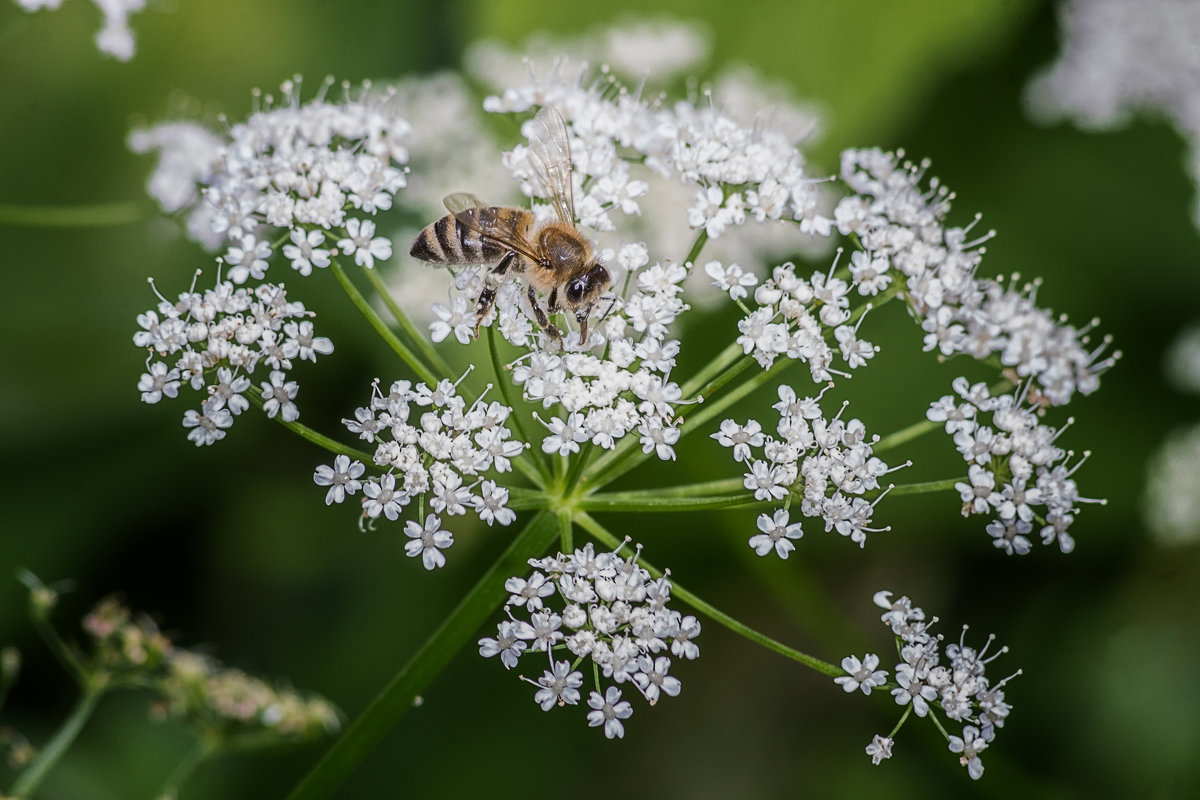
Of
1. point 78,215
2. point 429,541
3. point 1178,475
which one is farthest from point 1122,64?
point 78,215

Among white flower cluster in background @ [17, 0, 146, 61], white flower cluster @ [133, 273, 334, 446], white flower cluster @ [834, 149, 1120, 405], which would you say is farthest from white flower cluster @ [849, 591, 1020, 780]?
white flower cluster in background @ [17, 0, 146, 61]

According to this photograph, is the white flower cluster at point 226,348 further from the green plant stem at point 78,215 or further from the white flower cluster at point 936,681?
the white flower cluster at point 936,681

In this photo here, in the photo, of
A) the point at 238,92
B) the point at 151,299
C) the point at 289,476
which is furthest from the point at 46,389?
the point at 238,92

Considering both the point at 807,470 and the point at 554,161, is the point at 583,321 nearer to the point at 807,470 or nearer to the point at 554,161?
the point at 554,161

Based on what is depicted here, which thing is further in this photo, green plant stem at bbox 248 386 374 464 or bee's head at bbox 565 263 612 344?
bee's head at bbox 565 263 612 344

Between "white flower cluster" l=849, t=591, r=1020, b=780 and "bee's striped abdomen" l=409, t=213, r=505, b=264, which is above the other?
"bee's striped abdomen" l=409, t=213, r=505, b=264

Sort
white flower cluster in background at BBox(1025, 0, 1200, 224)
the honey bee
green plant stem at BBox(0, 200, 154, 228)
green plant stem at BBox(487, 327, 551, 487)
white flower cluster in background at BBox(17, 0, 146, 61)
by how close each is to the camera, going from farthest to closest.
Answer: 1. white flower cluster in background at BBox(1025, 0, 1200, 224)
2. white flower cluster in background at BBox(17, 0, 146, 61)
3. green plant stem at BBox(0, 200, 154, 228)
4. the honey bee
5. green plant stem at BBox(487, 327, 551, 487)

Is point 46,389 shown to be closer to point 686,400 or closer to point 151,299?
point 151,299

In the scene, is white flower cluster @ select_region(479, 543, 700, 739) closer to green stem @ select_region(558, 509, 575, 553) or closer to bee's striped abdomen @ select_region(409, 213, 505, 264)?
green stem @ select_region(558, 509, 575, 553)
